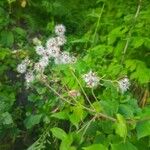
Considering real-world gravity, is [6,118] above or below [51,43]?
below

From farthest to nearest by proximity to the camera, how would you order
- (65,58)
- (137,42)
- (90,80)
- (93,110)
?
(137,42)
(65,58)
(90,80)
(93,110)

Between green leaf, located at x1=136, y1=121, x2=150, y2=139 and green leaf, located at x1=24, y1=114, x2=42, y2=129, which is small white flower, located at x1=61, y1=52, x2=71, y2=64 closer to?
green leaf, located at x1=24, y1=114, x2=42, y2=129

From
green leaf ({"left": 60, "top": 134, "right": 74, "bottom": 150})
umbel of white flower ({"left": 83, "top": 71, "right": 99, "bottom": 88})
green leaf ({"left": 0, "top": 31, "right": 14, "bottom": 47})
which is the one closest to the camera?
green leaf ({"left": 60, "top": 134, "right": 74, "bottom": 150})

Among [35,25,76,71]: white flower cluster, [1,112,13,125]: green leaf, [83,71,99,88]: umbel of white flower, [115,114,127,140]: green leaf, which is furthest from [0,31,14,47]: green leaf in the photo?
[115,114,127,140]: green leaf

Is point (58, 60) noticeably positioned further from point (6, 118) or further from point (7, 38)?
point (7, 38)

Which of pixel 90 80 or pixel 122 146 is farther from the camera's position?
pixel 90 80

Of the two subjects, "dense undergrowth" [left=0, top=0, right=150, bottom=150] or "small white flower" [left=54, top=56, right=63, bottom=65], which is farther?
"small white flower" [left=54, top=56, right=63, bottom=65]

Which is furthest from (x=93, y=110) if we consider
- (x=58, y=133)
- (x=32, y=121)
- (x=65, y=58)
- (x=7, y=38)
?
(x=7, y=38)

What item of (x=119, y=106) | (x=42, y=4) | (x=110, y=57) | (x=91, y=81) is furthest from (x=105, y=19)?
(x=119, y=106)

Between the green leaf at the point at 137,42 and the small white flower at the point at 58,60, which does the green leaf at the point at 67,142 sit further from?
the green leaf at the point at 137,42
